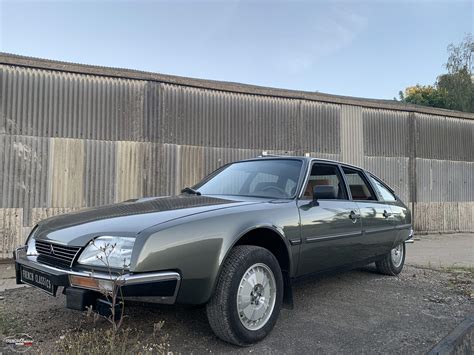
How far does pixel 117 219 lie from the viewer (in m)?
2.90

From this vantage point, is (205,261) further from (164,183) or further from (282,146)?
(282,146)

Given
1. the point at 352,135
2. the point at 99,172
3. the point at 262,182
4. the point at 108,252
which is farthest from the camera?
the point at 352,135

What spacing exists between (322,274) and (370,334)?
719mm

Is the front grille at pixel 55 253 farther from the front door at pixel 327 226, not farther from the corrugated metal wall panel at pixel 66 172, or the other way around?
the corrugated metal wall panel at pixel 66 172

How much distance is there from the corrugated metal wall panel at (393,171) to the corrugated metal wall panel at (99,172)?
7.16m

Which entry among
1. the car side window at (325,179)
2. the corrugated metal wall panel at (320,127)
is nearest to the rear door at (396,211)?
the car side window at (325,179)

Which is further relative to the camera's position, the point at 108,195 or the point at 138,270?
the point at 108,195

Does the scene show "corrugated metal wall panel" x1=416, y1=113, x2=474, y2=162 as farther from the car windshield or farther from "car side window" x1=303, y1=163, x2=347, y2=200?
the car windshield

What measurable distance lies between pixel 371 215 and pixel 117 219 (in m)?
3.03

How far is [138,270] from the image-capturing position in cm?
254

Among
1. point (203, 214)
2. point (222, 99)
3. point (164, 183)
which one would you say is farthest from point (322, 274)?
point (222, 99)

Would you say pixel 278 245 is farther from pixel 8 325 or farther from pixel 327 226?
pixel 8 325

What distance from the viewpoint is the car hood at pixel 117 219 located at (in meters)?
2.75

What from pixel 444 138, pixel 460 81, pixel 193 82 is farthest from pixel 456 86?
pixel 193 82
